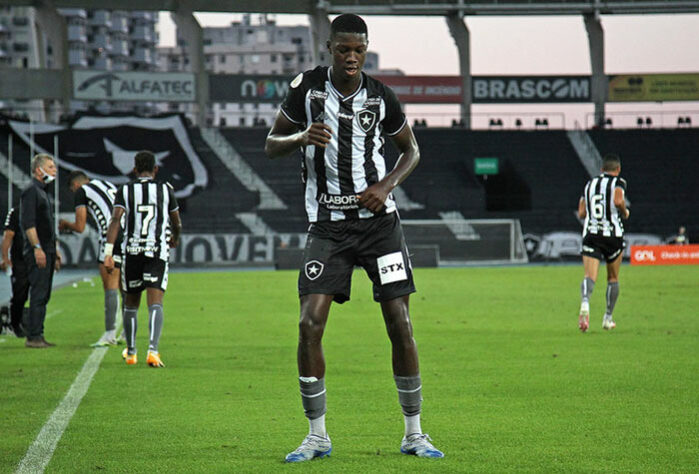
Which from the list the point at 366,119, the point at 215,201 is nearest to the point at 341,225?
the point at 366,119

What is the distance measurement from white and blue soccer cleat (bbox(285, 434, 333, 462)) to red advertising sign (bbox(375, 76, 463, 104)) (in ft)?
146

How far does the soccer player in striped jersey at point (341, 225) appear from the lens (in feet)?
17.8

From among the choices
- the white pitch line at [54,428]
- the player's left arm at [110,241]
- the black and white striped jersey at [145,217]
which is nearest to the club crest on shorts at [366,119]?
the white pitch line at [54,428]

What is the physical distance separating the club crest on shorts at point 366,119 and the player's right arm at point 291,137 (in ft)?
0.65

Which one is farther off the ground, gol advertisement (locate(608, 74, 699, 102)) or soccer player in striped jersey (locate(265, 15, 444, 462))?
gol advertisement (locate(608, 74, 699, 102))

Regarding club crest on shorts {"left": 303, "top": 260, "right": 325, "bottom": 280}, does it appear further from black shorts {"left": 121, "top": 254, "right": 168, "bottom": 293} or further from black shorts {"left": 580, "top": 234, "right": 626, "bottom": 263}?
black shorts {"left": 580, "top": 234, "right": 626, "bottom": 263}

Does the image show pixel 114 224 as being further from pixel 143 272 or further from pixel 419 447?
pixel 419 447

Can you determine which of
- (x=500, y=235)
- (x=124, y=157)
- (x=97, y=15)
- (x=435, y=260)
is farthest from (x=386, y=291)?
(x=97, y=15)

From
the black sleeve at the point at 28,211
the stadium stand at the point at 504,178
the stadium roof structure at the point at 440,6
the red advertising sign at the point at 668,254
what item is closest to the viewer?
the black sleeve at the point at 28,211

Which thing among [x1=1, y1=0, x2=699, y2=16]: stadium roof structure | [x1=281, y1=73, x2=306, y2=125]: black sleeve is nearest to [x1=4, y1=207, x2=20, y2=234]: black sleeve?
[x1=281, y1=73, x2=306, y2=125]: black sleeve

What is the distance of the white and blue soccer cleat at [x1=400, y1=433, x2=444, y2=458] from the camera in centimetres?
543

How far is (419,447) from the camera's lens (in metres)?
5.48

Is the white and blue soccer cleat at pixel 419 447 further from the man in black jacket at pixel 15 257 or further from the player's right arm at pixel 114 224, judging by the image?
the man in black jacket at pixel 15 257

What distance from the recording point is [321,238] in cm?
546
